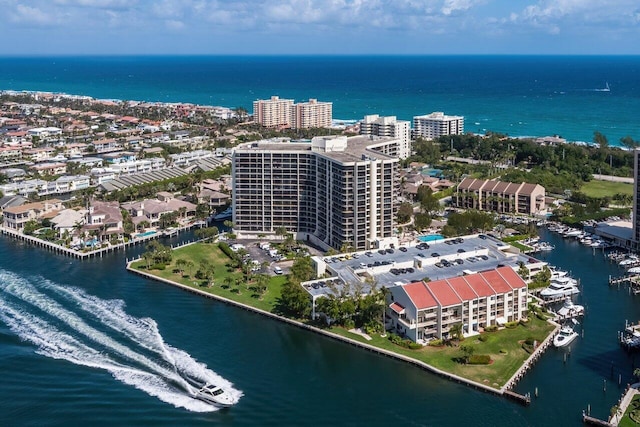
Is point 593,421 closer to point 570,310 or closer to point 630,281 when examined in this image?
point 570,310

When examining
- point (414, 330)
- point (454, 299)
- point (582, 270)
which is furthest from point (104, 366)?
point (582, 270)

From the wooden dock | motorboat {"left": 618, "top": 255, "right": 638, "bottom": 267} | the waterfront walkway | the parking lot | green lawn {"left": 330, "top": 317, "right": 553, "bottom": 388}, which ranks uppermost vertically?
the parking lot

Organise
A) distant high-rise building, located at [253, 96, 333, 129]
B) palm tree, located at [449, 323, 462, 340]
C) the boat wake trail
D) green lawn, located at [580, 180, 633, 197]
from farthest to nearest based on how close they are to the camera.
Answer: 1. distant high-rise building, located at [253, 96, 333, 129]
2. green lawn, located at [580, 180, 633, 197]
3. palm tree, located at [449, 323, 462, 340]
4. the boat wake trail

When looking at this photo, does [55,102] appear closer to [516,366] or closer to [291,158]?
[291,158]

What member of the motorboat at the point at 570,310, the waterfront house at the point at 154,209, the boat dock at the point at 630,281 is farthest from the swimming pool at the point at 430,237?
the waterfront house at the point at 154,209

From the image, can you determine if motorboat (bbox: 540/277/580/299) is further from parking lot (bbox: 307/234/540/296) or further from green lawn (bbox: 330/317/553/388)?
green lawn (bbox: 330/317/553/388)

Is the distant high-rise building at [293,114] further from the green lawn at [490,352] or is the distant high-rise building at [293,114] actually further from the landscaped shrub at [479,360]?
the landscaped shrub at [479,360]

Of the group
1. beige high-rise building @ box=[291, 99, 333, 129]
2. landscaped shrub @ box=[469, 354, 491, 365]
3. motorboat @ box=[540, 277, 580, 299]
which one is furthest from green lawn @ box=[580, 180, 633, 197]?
beige high-rise building @ box=[291, 99, 333, 129]
